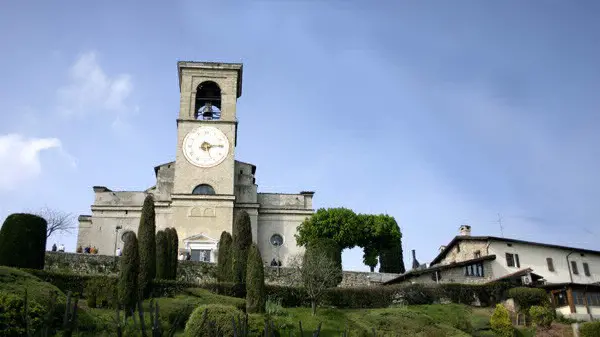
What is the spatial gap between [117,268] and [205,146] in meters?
17.3

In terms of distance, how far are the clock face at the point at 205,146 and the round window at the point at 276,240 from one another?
8.00 metres

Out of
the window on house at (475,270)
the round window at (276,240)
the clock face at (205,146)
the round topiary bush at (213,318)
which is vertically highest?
the clock face at (205,146)

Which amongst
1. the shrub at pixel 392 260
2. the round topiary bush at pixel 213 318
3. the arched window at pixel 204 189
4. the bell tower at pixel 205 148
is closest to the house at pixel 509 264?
the shrub at pixel 392 260

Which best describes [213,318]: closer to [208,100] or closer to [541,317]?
[541,317]

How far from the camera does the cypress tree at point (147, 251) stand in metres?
29.6

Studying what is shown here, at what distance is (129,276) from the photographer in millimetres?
26906

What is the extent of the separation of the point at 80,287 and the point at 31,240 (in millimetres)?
3352

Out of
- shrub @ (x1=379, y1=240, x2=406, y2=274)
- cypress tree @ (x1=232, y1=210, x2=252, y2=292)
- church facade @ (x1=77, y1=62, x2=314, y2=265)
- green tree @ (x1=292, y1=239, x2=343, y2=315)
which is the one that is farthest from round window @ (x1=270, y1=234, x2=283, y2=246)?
cypress tree @ (x1=232, y1=210, x2=252, y2=292)

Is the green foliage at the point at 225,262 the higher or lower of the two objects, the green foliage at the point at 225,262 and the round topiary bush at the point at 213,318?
the higher

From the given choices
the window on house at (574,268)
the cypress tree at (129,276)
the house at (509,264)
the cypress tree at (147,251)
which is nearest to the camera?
the cypress tree at (129,276)

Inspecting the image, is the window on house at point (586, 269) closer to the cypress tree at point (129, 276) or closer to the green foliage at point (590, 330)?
the green foliage at point (590, 330)

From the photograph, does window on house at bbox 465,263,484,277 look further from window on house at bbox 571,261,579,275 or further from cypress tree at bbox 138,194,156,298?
cypress tree at bbox 138,194,156,298

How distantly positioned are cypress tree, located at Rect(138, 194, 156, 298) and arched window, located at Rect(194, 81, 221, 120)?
22.1 m

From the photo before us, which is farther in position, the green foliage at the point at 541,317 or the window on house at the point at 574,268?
the window on house at the point at 574,268
